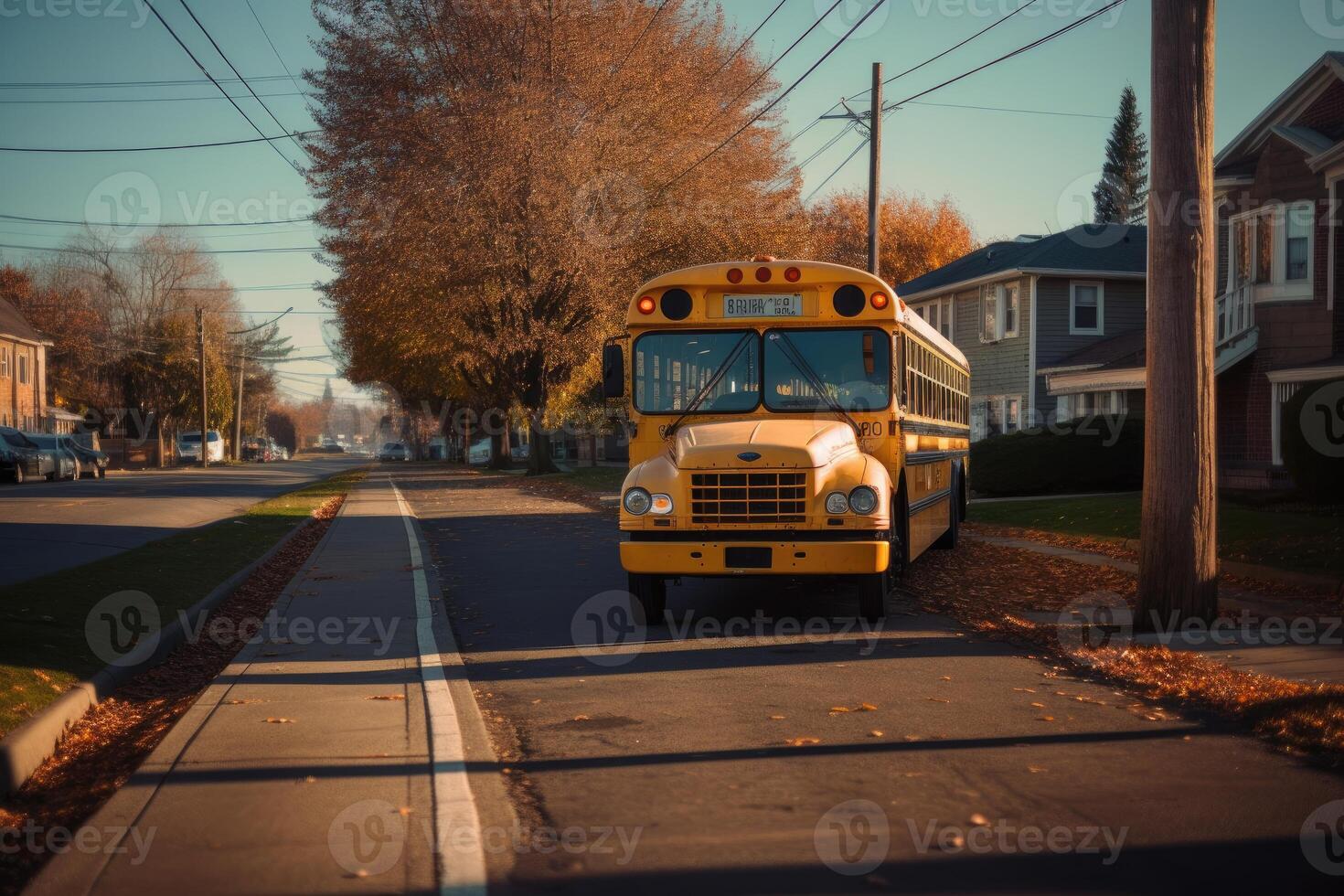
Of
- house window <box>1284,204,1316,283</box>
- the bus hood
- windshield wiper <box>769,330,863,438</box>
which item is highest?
house window <box>1284,204,1316,283</box>

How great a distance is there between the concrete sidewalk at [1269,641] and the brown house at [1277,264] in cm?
1182

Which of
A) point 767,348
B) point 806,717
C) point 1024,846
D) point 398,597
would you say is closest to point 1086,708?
point 806,717

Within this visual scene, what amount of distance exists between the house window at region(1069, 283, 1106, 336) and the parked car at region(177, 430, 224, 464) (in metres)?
53.2

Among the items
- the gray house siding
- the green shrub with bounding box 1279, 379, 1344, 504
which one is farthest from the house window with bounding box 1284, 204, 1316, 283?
the gray house siding

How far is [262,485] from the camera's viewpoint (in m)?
39.6

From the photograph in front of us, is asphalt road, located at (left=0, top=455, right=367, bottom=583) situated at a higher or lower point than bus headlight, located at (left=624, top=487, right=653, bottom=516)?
lower

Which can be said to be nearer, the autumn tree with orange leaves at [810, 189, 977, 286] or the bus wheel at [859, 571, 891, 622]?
the bus wheel at [859, 571, 891, 622]

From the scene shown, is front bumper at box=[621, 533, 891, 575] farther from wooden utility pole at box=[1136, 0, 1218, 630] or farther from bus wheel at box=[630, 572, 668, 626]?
wooden utility pole at box=[1136, 0, 1218, 630]

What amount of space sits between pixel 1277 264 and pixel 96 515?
22.4 m

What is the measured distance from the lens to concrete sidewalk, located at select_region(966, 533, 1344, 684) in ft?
27.1

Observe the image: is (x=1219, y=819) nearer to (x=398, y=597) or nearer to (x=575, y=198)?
(x=398, y=597)

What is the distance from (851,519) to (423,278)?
29.3 meters

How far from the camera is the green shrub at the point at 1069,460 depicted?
26703 mm

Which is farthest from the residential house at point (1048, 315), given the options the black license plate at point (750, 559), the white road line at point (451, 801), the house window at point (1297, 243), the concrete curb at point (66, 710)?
the white road line at point (451, 801)
